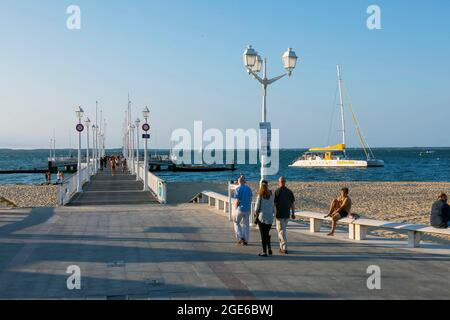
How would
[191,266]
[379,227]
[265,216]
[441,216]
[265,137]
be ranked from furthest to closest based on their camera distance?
1. [265,137]
2. [379,227]
3. [441,216]
4. [265,216]
5. [191,266]

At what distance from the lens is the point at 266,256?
1030cm

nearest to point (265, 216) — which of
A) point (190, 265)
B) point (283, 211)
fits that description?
point (283, 211)

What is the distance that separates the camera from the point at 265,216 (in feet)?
34.2

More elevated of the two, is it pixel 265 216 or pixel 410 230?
pixel 265 216

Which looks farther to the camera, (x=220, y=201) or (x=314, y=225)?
(x=220, y=201)

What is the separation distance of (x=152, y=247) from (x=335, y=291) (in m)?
4.78

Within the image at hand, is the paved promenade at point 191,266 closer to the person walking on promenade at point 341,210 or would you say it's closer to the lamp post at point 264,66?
the person walking on promenade at point 341,210

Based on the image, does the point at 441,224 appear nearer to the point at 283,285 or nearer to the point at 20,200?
the point at 283,285

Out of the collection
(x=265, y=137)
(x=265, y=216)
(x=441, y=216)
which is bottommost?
(x=441, y=216)

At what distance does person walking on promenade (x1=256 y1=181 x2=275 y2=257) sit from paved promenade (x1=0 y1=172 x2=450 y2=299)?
30cm

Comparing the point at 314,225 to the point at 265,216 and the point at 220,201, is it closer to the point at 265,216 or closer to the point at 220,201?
the point at 265,216

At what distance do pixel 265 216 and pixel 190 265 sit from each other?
1.88 meters

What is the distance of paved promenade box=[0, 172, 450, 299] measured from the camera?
7.57 metres
